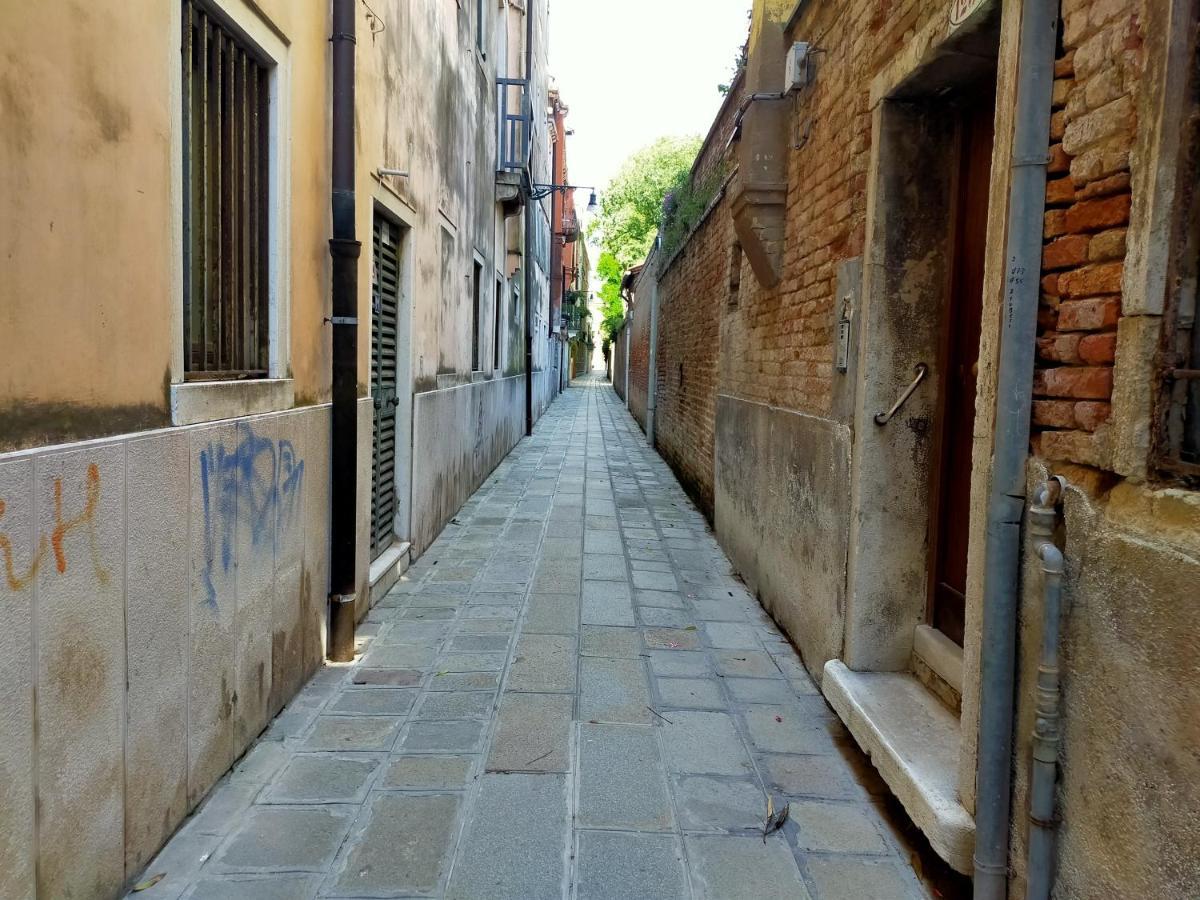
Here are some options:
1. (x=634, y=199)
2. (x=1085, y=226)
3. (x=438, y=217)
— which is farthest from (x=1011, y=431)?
(x=634, y=199)

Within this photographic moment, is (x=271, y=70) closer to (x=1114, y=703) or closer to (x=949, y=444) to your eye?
(x=949, y=444)

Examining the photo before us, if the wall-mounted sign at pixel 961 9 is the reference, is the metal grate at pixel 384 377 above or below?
below

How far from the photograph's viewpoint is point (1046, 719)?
7.30ft

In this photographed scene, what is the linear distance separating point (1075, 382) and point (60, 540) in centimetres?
259

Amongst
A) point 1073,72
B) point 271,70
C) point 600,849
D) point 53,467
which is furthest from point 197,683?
point 1073,72

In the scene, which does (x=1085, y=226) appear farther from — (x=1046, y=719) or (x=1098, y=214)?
(x=1046, y=719)

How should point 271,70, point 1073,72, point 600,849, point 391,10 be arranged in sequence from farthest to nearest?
point 391,10 → point 271,70 → point 600,849 → point 1073,72

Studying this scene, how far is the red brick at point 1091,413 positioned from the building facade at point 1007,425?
1cm

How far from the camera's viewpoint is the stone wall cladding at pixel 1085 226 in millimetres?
2117

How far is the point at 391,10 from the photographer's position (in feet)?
18.1

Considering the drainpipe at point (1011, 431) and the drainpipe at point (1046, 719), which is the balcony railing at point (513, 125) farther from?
the drainpipe at point (1046, 719)

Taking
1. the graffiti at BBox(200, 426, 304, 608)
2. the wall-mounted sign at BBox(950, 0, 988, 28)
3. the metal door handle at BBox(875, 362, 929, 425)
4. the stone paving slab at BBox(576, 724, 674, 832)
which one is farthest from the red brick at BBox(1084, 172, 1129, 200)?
the graffiti at BBox(200, 426, 304, 608)

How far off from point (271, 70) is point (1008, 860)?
12.8 ft

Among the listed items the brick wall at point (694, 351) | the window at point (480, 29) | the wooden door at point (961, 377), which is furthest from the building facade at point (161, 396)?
the window at point (480, 29)
